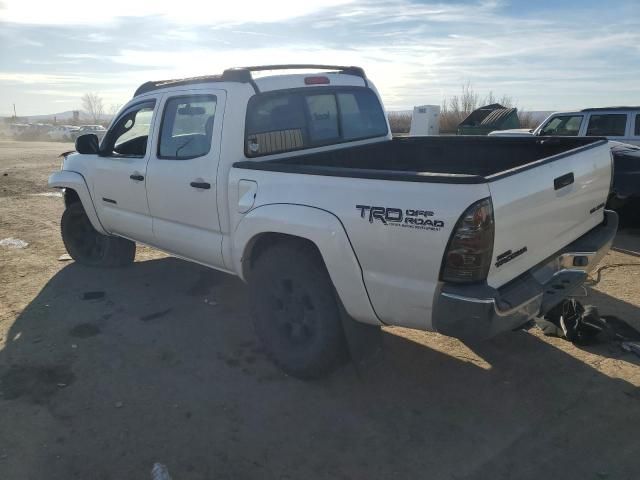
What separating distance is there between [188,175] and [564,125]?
9372mm

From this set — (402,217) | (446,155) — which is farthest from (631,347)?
(402,217)

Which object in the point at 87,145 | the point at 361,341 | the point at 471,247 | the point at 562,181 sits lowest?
the point at 361,341

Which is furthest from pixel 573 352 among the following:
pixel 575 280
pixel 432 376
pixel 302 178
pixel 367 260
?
pixel 302 178

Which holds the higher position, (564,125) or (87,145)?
(87,145)

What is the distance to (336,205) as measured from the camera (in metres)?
2.94

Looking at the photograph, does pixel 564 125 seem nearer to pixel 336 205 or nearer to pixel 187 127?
pixel 187 127

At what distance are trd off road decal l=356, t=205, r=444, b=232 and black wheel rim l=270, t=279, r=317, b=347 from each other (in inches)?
32.7

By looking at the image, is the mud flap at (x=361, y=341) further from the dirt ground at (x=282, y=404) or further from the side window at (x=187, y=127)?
the side window at (x=187, y=127)

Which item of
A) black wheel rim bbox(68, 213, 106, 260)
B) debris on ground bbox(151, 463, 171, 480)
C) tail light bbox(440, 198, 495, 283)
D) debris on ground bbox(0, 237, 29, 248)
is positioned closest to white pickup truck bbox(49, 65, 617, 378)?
tail light bbox(440, 198, 495, 283)

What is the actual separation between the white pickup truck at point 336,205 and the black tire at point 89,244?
1.61 ft

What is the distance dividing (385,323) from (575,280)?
4.13ft

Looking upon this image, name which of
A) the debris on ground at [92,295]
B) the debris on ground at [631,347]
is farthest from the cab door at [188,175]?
the debris on ground at [631,347]

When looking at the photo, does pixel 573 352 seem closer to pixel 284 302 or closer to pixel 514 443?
pixel 514 443

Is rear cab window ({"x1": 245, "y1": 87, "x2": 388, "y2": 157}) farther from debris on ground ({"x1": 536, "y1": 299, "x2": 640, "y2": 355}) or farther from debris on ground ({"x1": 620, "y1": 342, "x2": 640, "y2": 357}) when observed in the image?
debris on ground ({"x1": 620, "y1": 342, "x2": 640, "y2": 357})
